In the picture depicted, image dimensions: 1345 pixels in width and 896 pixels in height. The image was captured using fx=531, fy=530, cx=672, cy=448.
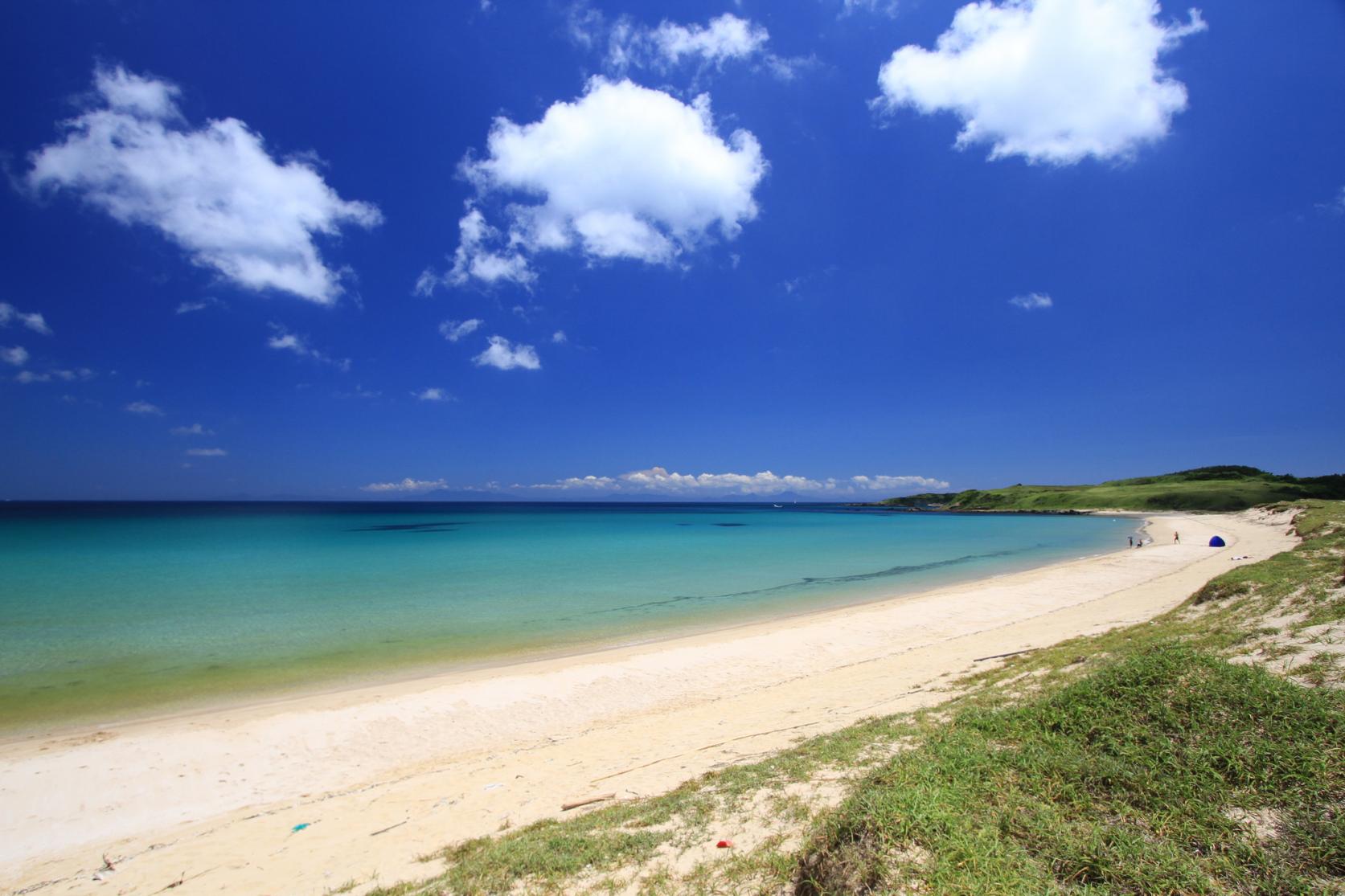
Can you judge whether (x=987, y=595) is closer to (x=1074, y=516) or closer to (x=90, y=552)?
(x=90, y=552)

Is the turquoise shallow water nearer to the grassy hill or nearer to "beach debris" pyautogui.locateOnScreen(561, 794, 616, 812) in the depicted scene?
"beach debris" pyautogui.locateOnScreen(561, 794, 616, 812)

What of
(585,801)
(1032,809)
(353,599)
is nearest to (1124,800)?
(1032,809)

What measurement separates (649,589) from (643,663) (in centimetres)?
1279

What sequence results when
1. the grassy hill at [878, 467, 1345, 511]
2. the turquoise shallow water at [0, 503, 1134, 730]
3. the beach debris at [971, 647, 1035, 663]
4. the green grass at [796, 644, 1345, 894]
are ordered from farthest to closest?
the grassy hill at [878, 467, 1345, 511] < the turquoise shallow water at [0, 503, 1134, 730] < the beach debris at [971, 647, 1035, 663] < the green grass at [796, 644, 1345, 894]

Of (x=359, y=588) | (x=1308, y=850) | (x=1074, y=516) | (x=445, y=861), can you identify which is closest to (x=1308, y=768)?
(x=1308, y=850)

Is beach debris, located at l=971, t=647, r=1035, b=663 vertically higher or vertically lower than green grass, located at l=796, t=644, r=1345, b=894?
lower

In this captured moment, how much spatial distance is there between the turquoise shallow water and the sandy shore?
2.79 metres

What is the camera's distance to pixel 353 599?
23844 millimetres

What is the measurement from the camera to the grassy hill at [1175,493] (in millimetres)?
92625

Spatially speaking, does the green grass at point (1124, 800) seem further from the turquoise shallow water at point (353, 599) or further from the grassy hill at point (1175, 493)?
the grassy hill at point (1175, 493)

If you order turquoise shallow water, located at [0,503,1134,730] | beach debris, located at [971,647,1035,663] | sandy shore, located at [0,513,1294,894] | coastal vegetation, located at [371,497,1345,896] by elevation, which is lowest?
turquoise shallow water, located at [0,503,1134,730]

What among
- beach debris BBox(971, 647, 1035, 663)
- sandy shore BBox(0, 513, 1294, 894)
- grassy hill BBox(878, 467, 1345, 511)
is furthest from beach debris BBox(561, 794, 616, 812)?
grassy hill BBox(878, 467, 1345, 511)

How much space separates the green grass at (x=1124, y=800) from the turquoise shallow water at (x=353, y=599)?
13749 millimetres

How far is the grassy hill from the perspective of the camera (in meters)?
92.6
